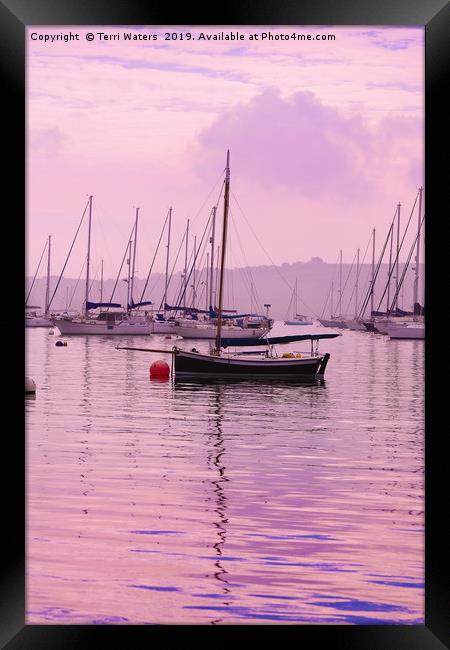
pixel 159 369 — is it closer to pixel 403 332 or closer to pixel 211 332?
pixel 211 332

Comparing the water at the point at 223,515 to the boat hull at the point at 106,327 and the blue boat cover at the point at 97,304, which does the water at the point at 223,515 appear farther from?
the boat hull at the point at 106,327

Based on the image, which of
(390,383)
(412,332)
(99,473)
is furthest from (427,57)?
(412,332)

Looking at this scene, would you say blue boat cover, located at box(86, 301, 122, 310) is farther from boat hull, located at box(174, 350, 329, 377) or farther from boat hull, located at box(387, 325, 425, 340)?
boat hull, located at box(174, 350, 329, 377)

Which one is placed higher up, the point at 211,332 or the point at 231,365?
the point at 231,365

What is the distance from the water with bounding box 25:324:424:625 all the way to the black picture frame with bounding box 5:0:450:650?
2.38 feet

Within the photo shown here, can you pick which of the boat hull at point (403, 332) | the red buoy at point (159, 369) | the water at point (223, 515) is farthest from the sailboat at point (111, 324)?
the water at point (223, 515)

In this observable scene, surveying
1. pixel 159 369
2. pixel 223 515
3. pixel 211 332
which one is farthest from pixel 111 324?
pixel 223 515

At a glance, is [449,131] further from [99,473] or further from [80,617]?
[99,473]

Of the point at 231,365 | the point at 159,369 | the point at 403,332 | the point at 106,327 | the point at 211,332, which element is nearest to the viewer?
the point at 231,365

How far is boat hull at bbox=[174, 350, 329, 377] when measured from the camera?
36250 millimetres

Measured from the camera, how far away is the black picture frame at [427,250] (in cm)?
464

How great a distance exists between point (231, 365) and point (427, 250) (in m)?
31.4

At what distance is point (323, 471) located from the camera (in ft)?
48.2

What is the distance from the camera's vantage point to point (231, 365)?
119 feet
